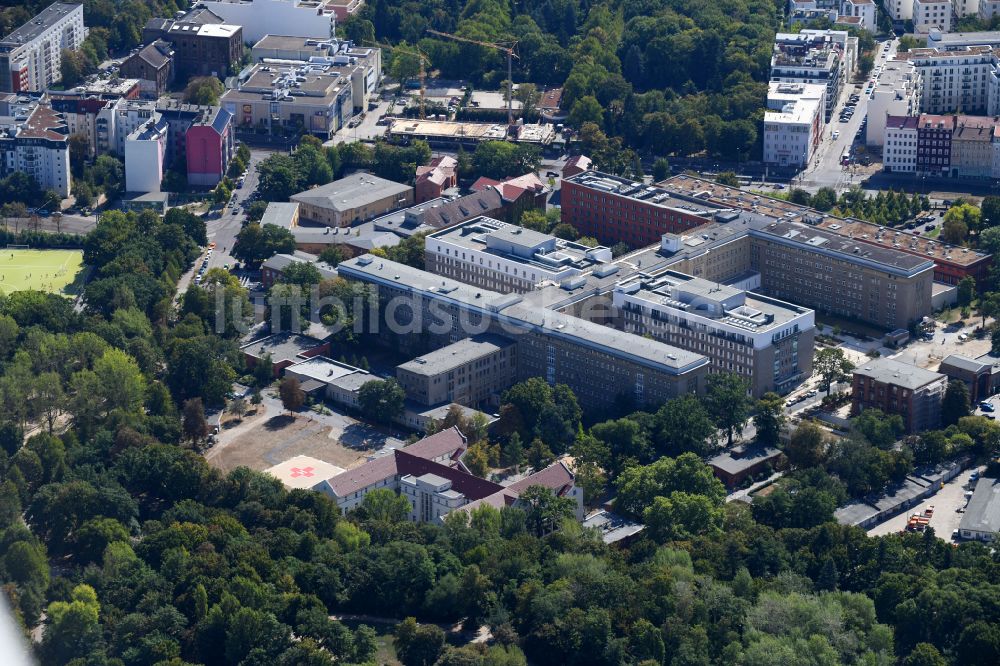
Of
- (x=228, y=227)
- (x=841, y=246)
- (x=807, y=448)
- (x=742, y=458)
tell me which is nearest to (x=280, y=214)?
(x=228, y=227)

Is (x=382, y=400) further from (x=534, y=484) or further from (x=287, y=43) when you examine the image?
(x=287, y=43)

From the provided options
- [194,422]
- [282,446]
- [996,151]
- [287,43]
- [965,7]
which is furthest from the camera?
[965,7]

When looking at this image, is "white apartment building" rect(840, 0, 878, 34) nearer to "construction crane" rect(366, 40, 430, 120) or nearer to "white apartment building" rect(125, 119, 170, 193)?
"construction crane" rect(366, 40, 430, 120)

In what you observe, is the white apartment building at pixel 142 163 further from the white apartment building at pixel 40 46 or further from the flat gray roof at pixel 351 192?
the white apartment building at pixel 40 46

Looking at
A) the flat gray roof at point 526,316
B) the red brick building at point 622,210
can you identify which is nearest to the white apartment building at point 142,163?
the flat gray roof at point 526,316

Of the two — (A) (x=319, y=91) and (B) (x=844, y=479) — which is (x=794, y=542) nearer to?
(B) (x=844, y=479)

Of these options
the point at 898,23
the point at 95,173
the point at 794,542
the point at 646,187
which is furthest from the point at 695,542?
the point at 898,23

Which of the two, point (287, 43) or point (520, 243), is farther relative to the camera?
point (287, 43)

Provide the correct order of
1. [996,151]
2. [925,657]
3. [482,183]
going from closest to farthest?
1. [925,657]
2. [482,183]
3. [996,151]
